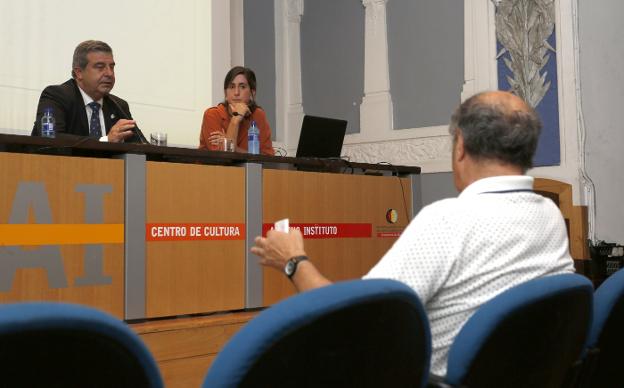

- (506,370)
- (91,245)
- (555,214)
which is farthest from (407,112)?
(506,370)

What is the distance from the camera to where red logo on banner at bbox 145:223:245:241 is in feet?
8.84

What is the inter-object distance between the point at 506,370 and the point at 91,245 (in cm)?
177

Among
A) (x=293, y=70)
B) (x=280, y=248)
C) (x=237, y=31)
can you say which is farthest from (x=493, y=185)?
(x=293, y=70)

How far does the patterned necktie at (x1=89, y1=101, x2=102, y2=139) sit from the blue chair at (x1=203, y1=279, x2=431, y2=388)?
2.89 metres

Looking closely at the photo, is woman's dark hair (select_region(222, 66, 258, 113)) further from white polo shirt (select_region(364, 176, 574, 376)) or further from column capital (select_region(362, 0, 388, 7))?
white polo shirt (select_region(364, 176, 574, 376))

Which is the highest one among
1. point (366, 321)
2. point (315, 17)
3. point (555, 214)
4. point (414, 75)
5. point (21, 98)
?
point (315, 17)

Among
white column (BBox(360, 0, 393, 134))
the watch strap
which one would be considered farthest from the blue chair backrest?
white column (BBox(360, 0, 393, 134))

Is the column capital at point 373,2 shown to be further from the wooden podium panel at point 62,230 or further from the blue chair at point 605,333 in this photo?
the blue chair at point 605,333

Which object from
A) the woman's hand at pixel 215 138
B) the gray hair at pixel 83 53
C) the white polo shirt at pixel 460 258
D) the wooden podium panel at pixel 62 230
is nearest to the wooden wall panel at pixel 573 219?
the woman's hand at pixel 215 138

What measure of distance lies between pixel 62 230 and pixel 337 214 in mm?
1338

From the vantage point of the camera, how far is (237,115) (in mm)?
4066

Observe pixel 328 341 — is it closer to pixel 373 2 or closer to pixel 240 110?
pixel 240 110

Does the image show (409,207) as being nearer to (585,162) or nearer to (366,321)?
(585,162)

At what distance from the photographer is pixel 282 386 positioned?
33.9 inches
